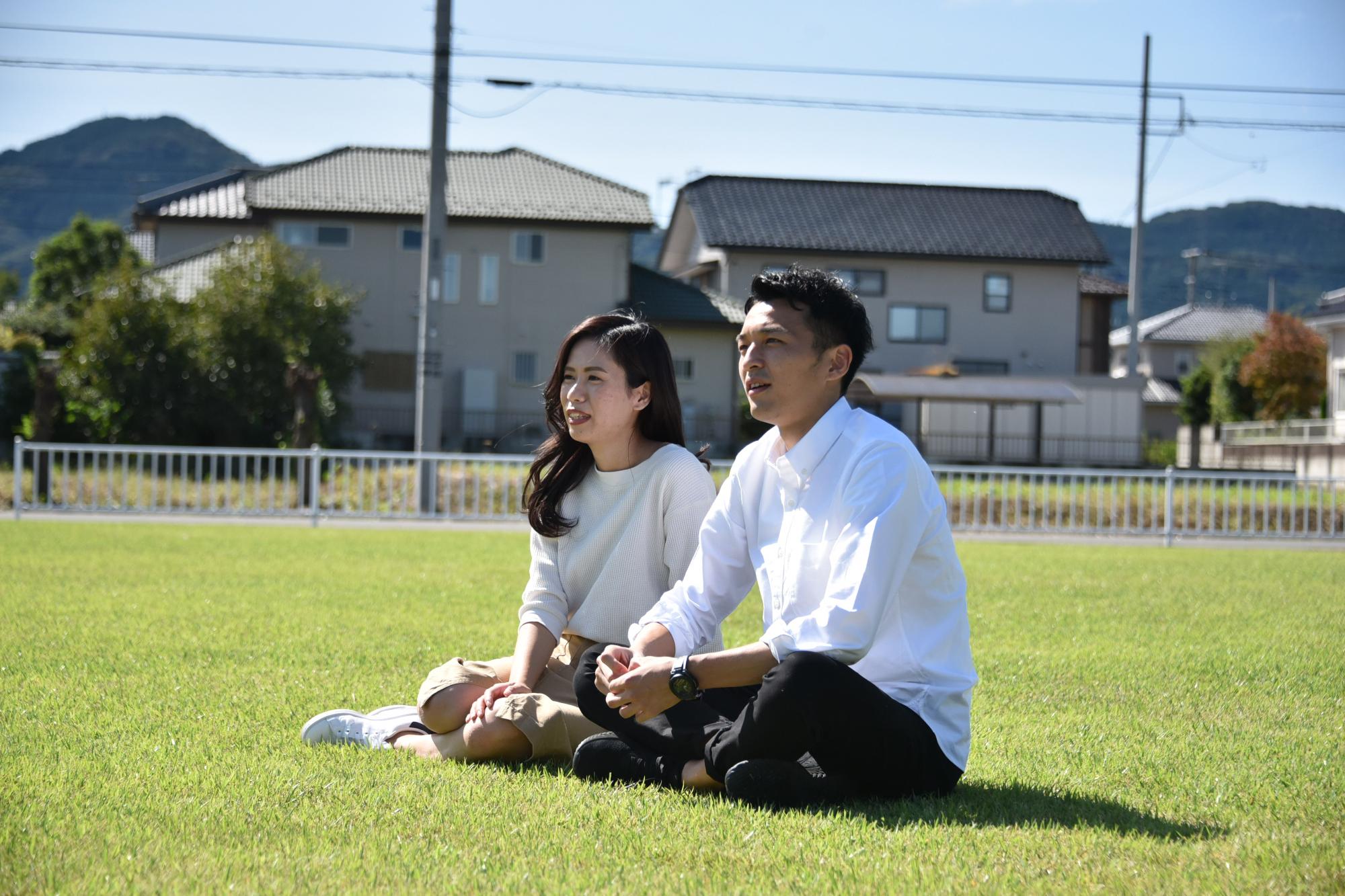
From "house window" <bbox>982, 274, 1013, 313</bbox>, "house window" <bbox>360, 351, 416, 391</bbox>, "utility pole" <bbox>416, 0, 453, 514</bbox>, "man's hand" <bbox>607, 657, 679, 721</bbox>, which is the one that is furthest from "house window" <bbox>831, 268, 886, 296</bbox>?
"man's hand" <bbox>607, 657, 679, 721</bbox>

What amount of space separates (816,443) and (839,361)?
226 millimetres

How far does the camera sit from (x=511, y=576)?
9031mm

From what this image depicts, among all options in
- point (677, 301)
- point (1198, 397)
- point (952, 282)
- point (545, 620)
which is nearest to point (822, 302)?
point (545, 620)

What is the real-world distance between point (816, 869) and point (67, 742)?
231cm

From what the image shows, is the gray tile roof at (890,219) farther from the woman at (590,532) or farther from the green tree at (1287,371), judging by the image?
the woman at (590,532)

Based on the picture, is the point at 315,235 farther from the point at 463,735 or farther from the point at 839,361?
the point at 839,361

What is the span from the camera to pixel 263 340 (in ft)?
80.8

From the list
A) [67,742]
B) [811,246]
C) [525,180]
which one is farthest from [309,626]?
[811,246]

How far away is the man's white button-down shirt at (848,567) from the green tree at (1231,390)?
46520mm

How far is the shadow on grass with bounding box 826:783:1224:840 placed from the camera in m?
2.94

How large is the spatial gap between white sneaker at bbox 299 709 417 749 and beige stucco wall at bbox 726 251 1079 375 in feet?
101

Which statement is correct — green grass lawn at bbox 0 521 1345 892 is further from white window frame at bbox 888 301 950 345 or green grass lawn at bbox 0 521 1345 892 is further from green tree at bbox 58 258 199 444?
white window frame at bbox 888 301 950 345

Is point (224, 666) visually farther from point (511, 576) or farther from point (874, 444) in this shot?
point (511, 576)

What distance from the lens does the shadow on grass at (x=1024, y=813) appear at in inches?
116
